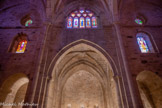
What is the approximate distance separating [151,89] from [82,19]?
8448 millimetres

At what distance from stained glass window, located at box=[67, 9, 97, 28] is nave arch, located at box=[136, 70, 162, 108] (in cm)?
577

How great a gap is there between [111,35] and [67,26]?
3988 millimetres

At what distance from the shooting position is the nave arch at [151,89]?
7483mm

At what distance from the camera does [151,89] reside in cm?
843

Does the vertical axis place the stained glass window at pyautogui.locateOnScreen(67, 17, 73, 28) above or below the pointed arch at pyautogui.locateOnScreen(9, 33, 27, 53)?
above

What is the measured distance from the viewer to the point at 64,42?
27.7 feet

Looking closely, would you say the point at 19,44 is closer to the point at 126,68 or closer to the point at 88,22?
the point at 88,22

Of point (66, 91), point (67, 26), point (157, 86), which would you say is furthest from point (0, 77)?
point (157, 86)

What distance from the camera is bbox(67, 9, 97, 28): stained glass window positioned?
9.70m

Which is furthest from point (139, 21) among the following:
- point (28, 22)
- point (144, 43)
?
point (28, 22)

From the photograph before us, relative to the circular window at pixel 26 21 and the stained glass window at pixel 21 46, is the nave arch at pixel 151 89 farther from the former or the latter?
the circular window at pixel 26 21

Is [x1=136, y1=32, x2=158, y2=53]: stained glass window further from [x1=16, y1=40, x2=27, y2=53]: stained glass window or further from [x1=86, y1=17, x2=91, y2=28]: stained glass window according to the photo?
[x1=16, y1=40, x2=27, y2=53]: stained glass window

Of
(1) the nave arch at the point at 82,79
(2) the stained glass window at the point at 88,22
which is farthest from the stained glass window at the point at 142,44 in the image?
(2) the stained glass window at the point at 88,22

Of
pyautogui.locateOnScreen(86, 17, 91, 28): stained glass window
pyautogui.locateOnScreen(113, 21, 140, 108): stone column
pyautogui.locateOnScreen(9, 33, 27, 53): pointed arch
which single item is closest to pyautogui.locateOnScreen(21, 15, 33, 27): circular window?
pyautogui.locateOnScreen(9, 33, 27, 53): pointed arch
